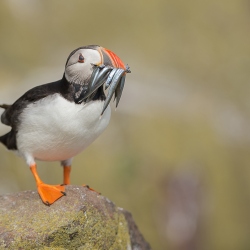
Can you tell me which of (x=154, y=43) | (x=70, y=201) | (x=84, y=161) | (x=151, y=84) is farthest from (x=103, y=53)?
(x=154, y=43)

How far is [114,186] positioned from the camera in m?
8.62

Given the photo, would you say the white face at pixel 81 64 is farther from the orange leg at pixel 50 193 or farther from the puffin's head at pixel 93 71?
the orange leg at pixel 50 193

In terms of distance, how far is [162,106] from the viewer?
950 cm

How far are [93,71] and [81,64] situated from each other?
0.12 metres

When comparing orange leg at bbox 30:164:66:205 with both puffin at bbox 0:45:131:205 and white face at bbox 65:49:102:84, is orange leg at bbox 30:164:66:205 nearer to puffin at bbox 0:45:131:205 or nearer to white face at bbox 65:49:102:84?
puffin at bbox 0:45:131:205

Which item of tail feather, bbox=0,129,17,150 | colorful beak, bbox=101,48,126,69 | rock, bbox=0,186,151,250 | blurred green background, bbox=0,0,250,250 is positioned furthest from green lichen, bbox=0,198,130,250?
blurred green background, bbox=0,0,250,250

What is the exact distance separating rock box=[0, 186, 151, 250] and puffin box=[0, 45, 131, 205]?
0.11 meters

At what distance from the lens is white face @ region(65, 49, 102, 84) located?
412cm

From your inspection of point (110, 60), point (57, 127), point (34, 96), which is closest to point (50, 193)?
point (57, 127)

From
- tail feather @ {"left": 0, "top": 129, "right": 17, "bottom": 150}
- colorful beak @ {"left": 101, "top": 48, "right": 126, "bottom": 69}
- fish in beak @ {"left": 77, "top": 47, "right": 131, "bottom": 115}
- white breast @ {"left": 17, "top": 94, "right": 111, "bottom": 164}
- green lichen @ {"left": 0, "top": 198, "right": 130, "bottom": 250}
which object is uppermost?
colorful beak @ {"left": 101, "top": 48, "right": 126, "bottom": 69}

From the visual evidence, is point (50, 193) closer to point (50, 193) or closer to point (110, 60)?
point (50, 193)

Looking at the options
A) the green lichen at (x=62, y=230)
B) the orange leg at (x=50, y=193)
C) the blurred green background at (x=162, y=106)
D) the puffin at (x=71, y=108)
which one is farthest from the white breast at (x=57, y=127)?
the blurred green background at (x=162, y=106)

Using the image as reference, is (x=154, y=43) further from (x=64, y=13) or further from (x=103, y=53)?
(x=103, y=53)

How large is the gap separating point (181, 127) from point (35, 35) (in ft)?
11.9
